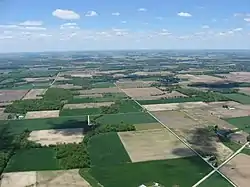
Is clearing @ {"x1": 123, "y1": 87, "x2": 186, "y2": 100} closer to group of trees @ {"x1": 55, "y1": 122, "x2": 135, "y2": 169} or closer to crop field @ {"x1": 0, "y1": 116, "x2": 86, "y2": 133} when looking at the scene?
crop field @ {"x1": 0, "y1": 116, "x2": 86, "y2": 133}

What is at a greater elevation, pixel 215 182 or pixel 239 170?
pixel 239 170

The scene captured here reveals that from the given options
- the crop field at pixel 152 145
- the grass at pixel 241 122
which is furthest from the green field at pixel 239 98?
the crop field at pixel 152 145

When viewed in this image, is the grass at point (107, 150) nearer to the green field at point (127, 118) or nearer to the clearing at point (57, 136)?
the clearing at point (57, 136)

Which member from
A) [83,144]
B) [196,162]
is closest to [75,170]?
[83,144]

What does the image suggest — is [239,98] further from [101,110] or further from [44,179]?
[44,179]

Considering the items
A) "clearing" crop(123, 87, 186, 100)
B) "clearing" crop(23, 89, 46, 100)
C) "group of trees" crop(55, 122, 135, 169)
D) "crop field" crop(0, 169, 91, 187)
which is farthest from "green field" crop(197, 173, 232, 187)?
"clearing" crop(23, 89, 46, 100)

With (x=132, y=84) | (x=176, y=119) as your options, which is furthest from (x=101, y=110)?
(x=132, y=84)

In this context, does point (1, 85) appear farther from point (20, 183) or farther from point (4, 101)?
point (20, 183)
